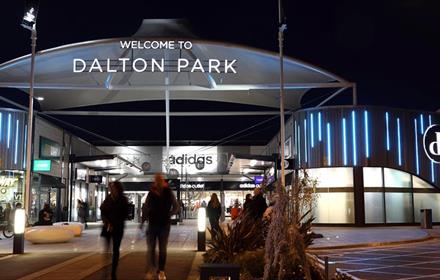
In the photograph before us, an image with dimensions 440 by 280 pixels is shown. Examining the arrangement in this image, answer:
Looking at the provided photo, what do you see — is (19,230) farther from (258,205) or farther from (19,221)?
(258,205)

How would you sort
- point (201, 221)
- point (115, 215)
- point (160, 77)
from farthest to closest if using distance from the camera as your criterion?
1. point (160, 77)
2. point (201, 221)
3. point (115, 215)

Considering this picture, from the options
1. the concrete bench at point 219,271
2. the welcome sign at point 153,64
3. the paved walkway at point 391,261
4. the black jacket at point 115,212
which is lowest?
the paved walkway at point 391,261

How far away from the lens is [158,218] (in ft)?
32.2

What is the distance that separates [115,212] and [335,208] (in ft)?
70.4

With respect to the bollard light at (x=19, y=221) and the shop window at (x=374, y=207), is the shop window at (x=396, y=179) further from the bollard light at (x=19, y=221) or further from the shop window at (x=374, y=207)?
the bollard light at (x=19, y=221)

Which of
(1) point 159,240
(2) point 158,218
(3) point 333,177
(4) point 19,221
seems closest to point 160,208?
(2) point 158,218

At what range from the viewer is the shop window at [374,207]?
28.9m

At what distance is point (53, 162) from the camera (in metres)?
32.4

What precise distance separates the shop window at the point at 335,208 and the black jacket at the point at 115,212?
20387 mm

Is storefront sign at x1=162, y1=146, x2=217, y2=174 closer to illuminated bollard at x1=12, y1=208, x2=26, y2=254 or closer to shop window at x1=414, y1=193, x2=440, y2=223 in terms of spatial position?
shop window at x1=414, y1=193, x2=440, y2=223

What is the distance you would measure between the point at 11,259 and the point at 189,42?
16925 mm

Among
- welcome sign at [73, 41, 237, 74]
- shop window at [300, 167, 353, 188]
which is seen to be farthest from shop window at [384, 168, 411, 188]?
welcome sign at [73, 41, 237, 74]

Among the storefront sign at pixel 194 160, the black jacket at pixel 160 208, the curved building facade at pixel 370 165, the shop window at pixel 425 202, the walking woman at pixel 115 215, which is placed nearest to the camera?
the walking woman at pixel 115 215

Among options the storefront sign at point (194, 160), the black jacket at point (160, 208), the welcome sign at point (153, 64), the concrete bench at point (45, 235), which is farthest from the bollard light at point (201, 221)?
the storefront sign at point (194, 160)
